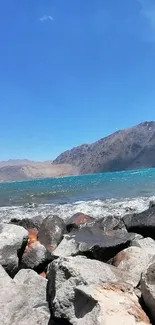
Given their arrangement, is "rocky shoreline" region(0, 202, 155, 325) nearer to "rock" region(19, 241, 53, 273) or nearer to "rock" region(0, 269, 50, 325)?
"rock" region(0, 269, 50, 325)

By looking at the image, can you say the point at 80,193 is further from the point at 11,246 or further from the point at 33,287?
the point at 33,287

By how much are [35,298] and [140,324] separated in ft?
5.79

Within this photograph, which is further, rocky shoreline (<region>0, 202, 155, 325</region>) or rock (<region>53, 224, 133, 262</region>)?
rock (<region>53, 224, 133, 262</region>)

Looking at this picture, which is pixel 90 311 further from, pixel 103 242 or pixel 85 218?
pixel 85 218

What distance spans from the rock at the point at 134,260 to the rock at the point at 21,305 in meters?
1.57

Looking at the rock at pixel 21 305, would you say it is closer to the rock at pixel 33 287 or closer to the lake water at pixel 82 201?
the rock at pixel 33 287

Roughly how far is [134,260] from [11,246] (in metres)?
2.52

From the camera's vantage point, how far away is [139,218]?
11.9 metres

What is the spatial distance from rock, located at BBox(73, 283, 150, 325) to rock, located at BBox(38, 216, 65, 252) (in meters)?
4.64

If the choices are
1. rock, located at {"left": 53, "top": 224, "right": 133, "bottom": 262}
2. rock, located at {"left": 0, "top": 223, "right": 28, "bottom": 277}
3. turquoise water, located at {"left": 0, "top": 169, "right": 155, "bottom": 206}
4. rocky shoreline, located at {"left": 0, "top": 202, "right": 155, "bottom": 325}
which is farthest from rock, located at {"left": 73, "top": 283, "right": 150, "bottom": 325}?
turquoise water, located at {"left": 0, "top": 169, "right": 155, "bottom": 206}

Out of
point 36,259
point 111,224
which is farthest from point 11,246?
point 111,224

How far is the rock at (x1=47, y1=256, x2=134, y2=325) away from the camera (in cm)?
474

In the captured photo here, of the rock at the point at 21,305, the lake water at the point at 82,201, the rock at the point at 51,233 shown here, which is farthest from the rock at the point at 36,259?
the lake water at the point at 82,201

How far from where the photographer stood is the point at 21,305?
498 centimetres
